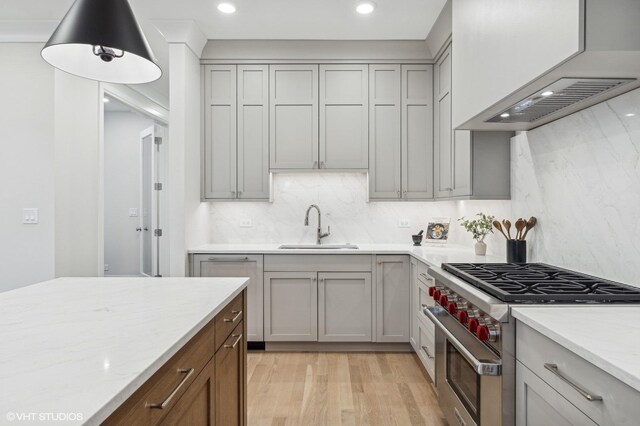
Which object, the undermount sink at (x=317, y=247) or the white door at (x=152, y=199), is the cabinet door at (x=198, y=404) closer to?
the undermount sink at (x=317, y=247)

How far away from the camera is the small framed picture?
3529 mm

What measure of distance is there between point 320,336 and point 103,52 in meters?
2.63

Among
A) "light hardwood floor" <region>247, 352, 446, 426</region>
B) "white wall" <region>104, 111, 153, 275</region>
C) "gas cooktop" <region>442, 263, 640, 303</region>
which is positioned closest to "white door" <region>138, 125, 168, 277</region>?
"white wall" <region>104, 111, 153, 275</region>

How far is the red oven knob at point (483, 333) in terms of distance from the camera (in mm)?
1479

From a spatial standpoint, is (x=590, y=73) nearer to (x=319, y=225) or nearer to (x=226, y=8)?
(x=226, y=8)

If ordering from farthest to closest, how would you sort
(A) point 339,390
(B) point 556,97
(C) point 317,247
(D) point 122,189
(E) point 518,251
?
(D) point 122,189 < (C) point 317,247 < (A) point 339,390 < (E) point 518,251 < (B) point 556,97

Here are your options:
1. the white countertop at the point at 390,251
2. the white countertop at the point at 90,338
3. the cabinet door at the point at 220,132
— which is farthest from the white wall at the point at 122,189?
the white countertop at the point at 90,338

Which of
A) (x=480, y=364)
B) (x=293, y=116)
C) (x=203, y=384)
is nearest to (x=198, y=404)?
(x=203, y=384)

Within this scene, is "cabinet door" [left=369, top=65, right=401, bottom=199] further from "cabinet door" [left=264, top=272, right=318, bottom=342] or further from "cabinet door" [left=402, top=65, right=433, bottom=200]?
"cabinet door" [left=264, top=272, right=318, bottom=342]

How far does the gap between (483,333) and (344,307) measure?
190cm

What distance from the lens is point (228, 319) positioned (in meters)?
1.58

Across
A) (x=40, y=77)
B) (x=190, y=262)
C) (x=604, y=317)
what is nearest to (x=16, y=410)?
(x=604, y=317)

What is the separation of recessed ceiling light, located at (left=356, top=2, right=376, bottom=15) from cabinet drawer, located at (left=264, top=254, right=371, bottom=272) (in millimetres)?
1939
